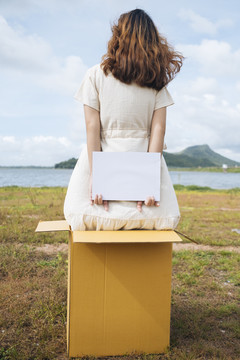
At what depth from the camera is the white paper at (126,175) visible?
1996 millimetres

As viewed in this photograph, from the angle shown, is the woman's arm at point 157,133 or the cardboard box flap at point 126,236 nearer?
the cardboard box flap at point 126,236

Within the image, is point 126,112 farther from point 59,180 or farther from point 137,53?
point 59,180

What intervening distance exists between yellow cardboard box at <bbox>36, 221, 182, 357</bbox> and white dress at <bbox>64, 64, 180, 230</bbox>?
117 millimetres

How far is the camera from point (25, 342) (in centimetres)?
234

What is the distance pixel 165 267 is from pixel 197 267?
2.20 metres

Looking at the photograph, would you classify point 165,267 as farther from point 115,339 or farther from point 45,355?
point 45,355

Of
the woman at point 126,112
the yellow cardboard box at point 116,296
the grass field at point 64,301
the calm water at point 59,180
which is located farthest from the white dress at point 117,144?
the calm water at point 59,180

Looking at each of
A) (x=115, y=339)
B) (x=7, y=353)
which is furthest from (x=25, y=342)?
(x=115, y=339)

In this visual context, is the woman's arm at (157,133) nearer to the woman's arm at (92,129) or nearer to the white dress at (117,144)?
the white dress at (117,144)

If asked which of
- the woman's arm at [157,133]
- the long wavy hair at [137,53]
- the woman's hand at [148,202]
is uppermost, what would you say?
the long wavy hair at [137,53]

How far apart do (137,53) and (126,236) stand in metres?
1.06

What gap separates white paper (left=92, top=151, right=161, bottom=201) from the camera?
2.00 metres

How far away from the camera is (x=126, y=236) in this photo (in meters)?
1.90

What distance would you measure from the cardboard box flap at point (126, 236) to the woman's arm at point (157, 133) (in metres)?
0.17
